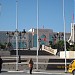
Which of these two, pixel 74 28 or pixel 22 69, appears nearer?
pixel 22 69

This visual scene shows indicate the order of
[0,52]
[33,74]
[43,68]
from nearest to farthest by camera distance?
[33,74]
[43,68]
[0,52]

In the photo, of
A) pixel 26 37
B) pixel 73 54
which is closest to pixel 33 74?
pixel 73 54

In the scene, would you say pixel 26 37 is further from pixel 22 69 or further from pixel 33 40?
pixel 22 69

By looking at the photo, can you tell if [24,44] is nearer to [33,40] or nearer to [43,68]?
[33,40]

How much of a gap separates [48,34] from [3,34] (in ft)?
75.0

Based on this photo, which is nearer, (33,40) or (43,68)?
(43,68)

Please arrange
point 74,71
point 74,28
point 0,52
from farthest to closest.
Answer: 1. point 74,28
2. point 0,52
3. point 74,71

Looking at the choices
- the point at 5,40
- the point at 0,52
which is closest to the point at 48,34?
the point at 5,40

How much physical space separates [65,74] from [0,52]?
43.0 m

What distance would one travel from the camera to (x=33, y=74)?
27.0 m

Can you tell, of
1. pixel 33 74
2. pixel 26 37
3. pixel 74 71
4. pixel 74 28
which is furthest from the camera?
pixel 26 37

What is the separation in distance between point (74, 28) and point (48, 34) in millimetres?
18461

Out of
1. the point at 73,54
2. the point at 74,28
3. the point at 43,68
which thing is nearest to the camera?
the point at 43,68

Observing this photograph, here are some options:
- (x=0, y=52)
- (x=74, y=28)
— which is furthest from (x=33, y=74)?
(x=74, y=28)
